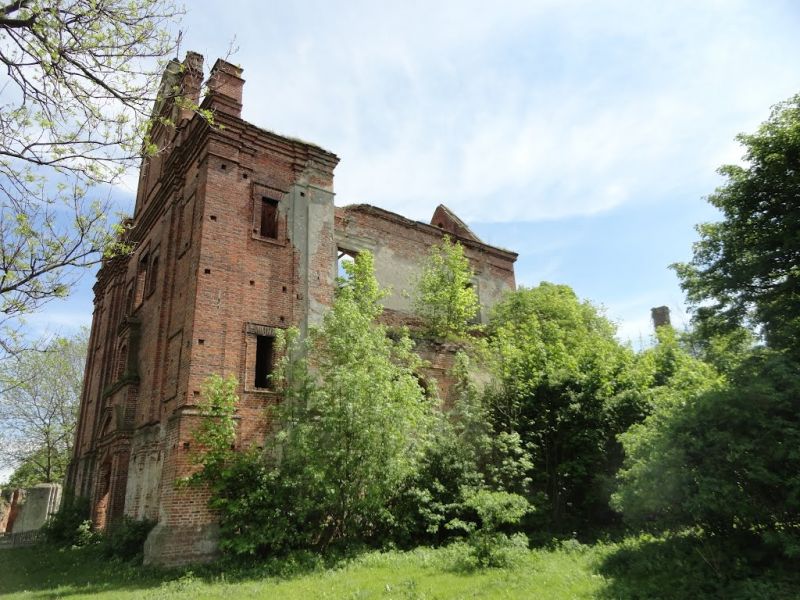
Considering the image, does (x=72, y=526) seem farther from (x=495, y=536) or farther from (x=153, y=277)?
(x=495, y=536)

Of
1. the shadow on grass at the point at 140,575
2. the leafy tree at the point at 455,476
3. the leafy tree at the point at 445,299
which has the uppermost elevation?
the leafy tree at the point at 445,299

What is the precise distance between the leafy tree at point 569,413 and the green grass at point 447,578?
7.76 ft

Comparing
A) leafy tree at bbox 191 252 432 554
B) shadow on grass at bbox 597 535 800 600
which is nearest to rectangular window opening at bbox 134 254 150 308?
leafy tree at bbox 191 252 432 554

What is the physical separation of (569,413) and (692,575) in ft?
19.1

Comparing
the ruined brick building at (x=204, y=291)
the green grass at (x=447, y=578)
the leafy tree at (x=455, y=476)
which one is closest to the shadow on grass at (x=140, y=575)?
the green grass at (x=447, y=578)

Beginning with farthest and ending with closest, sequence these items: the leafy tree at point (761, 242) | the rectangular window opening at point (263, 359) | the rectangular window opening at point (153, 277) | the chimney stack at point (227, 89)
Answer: the rectangular window opening at point (153, 277) < the chimney stack at point (227, 89) < the rectangular window opening at point (263, 359) < the leafy tree at point (761, 242)

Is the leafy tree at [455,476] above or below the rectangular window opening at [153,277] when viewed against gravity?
below

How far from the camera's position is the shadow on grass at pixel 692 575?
6652 millimetres

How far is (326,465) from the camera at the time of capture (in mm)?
10828

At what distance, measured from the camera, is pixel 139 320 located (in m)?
17.0

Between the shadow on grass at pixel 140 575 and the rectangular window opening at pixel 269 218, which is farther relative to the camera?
the rectangular window opening at pixel 269 218

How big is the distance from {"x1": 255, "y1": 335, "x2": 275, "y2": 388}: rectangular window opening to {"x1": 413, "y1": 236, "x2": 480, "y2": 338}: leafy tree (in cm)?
561

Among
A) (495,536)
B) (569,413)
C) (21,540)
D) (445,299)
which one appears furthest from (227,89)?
(21,540)

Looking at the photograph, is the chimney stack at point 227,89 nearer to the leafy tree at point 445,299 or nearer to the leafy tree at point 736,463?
the leafy tree at point 445,299
